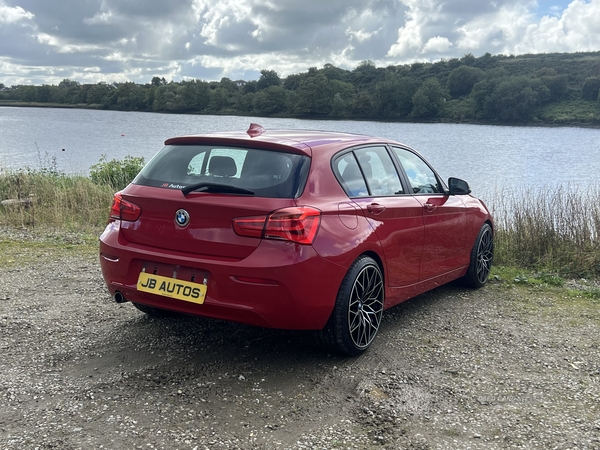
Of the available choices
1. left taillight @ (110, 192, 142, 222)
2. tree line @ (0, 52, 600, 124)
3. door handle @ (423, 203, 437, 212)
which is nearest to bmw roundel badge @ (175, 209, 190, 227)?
left taillight @ (110, 192, 142, 222)

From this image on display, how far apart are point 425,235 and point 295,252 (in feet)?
6.30

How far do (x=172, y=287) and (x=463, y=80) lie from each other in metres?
51.4

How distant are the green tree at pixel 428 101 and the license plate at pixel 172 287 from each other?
45.9m

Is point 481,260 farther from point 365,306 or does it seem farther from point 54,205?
point 54,205

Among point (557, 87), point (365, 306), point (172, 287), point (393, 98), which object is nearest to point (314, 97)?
point (393, 98)

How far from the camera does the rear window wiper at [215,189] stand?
3805 millimetres

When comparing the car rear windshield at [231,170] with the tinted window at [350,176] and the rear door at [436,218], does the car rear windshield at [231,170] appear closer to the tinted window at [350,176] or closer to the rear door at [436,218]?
the tinted window at [350,176]

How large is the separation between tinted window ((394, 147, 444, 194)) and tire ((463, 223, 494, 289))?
3.42 feet

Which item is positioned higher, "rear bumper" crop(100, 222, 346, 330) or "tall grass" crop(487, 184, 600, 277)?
"rear bumper" crop(100, 222, 346, 330)

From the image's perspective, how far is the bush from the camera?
15727mm

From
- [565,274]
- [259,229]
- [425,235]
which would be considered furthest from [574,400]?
[565,274]

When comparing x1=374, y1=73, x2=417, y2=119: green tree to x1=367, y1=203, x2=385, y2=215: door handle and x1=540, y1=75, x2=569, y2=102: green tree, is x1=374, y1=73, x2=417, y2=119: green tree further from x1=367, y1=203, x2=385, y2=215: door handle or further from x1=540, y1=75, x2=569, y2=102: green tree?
x1=367, y1=203, x2=385, y2=215: door handle

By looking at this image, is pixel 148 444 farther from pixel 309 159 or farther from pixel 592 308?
pixel 592 308

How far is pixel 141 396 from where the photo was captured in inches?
140
